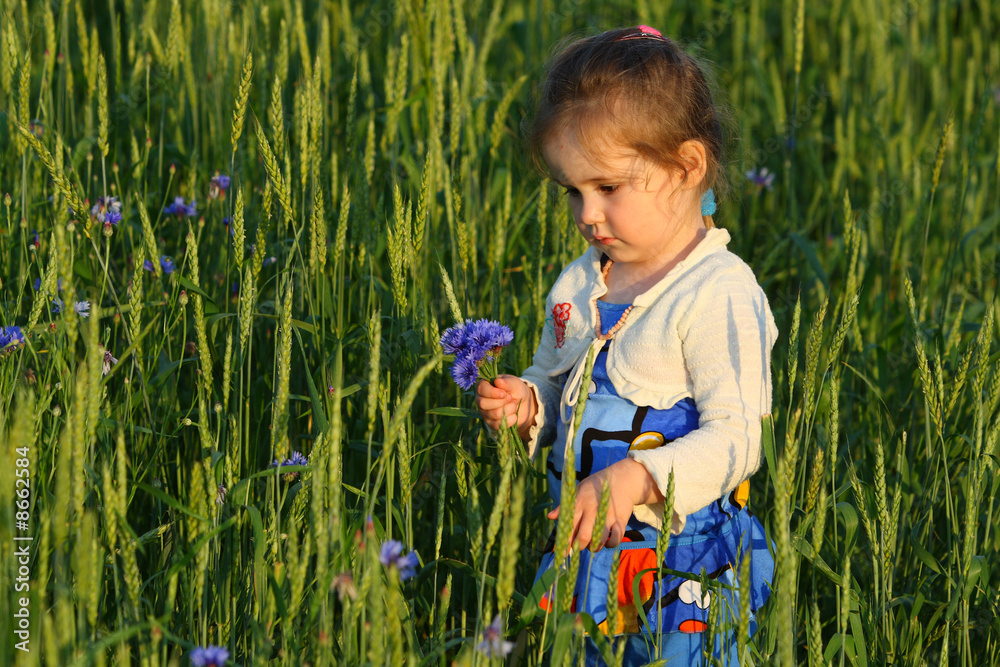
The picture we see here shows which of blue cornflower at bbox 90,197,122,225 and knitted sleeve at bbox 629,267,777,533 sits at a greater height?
blue cornflower at bbox 90,197,122,225

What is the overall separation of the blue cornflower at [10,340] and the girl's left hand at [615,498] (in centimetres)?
90

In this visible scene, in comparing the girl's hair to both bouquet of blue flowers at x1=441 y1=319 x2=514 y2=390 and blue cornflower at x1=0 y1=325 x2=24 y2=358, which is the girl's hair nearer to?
bouquet of blue flowers at x1=441 y1=319 x2=514 y2=390

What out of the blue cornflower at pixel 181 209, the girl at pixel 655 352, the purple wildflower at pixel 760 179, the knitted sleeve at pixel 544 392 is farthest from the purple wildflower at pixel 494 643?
the purple wildflower at pixel 760 179

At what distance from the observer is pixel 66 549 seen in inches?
52.7

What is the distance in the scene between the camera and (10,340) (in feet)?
4.83

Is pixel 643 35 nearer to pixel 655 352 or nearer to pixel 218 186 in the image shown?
pixel 655 352

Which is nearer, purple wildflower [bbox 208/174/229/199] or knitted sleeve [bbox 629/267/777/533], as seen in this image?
knitted sleeve [bbox 629/267/777/533]

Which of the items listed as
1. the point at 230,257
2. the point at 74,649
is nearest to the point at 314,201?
the point at 230,257

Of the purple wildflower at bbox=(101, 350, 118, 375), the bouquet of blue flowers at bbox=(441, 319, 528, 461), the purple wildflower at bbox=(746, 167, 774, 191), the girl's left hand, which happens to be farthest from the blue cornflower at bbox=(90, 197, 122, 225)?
the purple wildflower at bbox=(746, 167, 774, 191)

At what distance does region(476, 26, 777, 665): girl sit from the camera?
4.47ft

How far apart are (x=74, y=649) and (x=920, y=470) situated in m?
1.72

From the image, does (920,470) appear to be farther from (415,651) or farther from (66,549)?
(66,549)

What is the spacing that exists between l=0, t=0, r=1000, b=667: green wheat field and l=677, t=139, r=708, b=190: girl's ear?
0.73ft

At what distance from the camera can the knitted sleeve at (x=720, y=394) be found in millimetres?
1312
